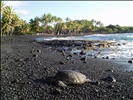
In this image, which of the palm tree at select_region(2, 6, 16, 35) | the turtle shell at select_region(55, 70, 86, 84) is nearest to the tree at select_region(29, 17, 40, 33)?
the palm tree at select_region(2, 6, 16, 35)

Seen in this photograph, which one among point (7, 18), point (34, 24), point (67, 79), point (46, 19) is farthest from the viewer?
point (46, 19)

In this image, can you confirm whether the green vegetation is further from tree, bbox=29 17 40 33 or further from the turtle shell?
Answer: the turtle shell

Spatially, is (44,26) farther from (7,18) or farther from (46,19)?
(7,18)

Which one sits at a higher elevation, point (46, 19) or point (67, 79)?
point (46, 19)

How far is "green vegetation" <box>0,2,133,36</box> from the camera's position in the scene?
238 ft

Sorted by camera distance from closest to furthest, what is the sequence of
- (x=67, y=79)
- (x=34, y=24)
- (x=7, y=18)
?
1. (x=67, y=79)
2. (x=7, y=18)
3. (x=34, y=24)

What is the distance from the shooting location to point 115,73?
45.4 ft

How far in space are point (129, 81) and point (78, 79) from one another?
319 cm

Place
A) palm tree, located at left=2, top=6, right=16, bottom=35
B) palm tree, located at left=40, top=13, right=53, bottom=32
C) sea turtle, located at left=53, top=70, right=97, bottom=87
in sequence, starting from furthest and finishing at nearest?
palm tree, located at left=40, top=13, right=53, bottom=32 < palm tree, located at left=2, top=6, right=16, bottom=35 < sea turtle, located at left=53, top=70, right=97, bottom=87

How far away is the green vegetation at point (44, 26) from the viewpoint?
7244cm

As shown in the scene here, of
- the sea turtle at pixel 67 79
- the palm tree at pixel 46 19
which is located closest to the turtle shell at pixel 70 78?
the sea turtle at pixel 67 79

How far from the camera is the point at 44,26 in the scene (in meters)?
120

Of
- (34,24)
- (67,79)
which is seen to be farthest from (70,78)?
(34,24)

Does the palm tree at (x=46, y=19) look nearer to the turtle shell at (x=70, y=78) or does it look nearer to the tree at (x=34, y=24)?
the tree at (x=34, y=24)
